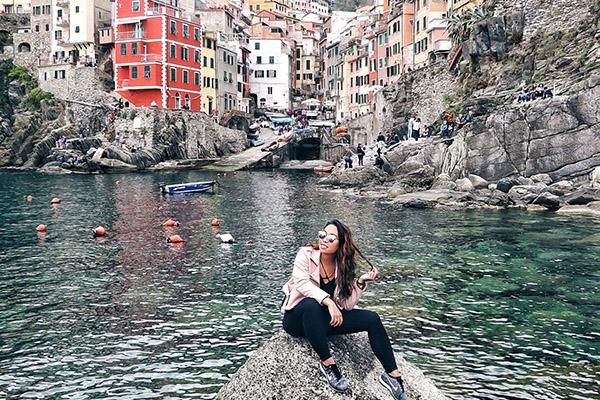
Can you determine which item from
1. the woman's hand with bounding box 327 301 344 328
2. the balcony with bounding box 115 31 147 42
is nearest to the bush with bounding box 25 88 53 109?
the balcony with bounding box 115 31 147 42

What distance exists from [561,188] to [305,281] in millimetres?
39049

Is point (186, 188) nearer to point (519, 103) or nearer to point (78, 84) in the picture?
point (519, 103)

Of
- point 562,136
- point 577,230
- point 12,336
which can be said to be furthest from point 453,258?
point 562,136

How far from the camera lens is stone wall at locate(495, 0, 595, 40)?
5586cm

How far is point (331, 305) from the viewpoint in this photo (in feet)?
27.8

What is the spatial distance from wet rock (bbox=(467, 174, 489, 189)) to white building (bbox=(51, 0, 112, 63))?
69.7 m

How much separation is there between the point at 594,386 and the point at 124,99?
8864 cm

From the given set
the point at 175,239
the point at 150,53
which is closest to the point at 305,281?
the point at 175,239

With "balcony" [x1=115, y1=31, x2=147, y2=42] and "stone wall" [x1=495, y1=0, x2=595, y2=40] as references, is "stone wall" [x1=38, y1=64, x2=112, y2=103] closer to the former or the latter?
"balcony" [x1=115, y1=31, x2=147, y2=42]

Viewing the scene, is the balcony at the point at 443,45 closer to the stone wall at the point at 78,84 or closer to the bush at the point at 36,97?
the stone wall at the point at 78,84

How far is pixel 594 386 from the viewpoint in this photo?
1306 cm

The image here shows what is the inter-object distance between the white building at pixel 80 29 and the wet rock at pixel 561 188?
76.3 metres

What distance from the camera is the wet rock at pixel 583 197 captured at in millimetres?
40094

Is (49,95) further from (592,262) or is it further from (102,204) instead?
(592,262)
